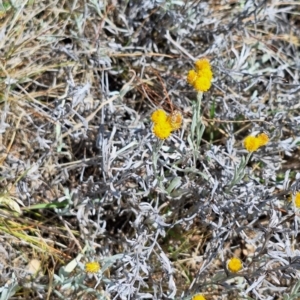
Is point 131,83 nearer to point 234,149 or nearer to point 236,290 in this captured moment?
A: point 234,149

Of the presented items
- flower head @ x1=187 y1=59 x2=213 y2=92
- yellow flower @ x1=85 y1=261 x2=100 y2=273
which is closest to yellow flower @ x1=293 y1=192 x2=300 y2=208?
flower head @ x1=187 y1=59 x2=213 y2=92

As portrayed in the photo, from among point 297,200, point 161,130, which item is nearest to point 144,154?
point 161,130

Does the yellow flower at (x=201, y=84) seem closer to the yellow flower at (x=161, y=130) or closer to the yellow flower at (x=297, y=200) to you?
the yellow flower at (x=161, y=130)

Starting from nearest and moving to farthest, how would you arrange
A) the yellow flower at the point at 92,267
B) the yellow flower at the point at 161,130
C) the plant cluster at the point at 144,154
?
1. the yellow flower at the point at 161,130
2. the yellow flower at the point at 92,267
3. the plant cluster at the point at 144,154

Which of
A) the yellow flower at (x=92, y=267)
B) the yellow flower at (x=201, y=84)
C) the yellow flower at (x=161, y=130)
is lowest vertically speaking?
the yellow flower at (x=92, y=267)

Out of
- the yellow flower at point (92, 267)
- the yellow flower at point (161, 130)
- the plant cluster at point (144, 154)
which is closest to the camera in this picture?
the yellow flower at point (161, 130)

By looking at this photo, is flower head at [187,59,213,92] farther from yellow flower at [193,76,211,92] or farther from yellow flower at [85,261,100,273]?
yellow flower at [85,261,100,273]

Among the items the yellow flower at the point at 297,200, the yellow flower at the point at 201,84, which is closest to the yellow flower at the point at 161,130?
the yellow flower at the point at 201,84

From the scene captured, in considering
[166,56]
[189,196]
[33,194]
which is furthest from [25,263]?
[166,56]
